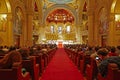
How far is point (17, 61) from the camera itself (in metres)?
5.26

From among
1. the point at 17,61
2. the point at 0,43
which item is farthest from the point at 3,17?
the point at 17,61

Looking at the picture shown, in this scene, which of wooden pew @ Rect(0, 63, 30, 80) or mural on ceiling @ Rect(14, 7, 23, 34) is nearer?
wooden pew @ Rect(0, 63, 30, 80)

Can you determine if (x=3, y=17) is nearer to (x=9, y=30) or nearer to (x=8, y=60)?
(x=9, y=30)

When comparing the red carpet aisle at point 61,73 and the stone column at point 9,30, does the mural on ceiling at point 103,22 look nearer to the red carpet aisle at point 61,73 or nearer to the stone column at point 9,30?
the stone column at point 9,30

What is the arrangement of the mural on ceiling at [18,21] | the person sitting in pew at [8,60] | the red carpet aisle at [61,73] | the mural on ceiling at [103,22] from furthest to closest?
the mural on ceiling at [18,21]
the mural on ceiling at [103,22]
the red carpet aisle at [61,73]
the person sitting in pew at [8,60]

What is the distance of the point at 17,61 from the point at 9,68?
25cm

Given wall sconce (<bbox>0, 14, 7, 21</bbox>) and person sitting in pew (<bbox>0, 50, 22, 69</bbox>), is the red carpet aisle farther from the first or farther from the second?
wall sconce (<bbox>0, 14, 7, 21</bbox>)

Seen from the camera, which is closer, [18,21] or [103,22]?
[103,22]

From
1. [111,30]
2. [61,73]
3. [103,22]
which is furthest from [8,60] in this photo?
[103,22]

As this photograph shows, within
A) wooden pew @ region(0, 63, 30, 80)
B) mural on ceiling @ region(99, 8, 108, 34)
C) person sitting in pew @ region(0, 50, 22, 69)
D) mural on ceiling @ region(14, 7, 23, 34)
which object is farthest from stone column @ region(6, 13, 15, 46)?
wooden pew @ region(0, 63, 30, 80)

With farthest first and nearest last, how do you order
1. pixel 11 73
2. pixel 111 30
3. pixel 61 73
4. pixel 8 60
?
1. pixel 111 30
2. pixel 61 73
3. pixel 8 60
4. pixel 11 73

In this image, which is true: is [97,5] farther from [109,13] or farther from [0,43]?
[0,43]

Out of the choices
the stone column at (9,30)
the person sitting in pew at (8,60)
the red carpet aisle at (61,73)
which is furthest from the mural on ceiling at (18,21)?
the person sitting in pew at (8,60)

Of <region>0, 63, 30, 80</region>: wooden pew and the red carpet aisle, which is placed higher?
<region>0, 63, 30, 80</region>: wooden pew
